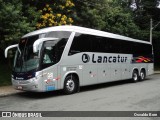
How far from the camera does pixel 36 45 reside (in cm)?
1202

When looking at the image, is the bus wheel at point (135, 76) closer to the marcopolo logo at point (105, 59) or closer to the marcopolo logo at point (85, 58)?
the marcopolo logo at point (105, 59)

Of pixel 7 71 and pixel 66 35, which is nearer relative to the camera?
pixel 66 35

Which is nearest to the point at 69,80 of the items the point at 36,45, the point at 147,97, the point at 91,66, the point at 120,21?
the point at 91,66

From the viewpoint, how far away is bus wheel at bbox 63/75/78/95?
14070 millimetres

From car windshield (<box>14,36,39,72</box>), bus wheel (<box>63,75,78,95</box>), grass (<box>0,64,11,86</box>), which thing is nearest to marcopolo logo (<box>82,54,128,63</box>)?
bus wheel (<box>63,75,78,95</box>)

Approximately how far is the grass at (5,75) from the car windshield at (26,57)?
5073mm

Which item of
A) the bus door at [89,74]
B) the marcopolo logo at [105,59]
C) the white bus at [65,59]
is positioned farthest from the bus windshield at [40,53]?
the bus door at [89,74]

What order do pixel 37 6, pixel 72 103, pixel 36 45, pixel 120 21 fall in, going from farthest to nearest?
1. pixel 120 21
2. pixel 37 6
3. pixel 36 45
4. pixel 72 103

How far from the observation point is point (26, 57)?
43.4ft

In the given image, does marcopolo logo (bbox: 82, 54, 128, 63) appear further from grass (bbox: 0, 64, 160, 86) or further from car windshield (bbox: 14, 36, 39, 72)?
grass (bbox: 0, 64, 160, 86)

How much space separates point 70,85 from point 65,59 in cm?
140

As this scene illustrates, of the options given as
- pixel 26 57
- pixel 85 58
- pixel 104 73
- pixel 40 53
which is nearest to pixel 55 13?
pixel 85 58

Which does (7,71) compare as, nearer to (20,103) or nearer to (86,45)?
(86,45)

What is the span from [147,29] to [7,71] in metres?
21.2
